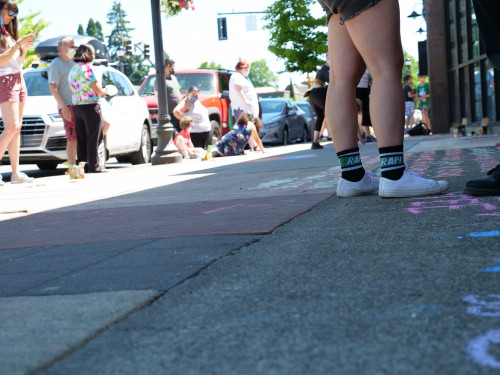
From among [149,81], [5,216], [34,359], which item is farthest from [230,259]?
[149,81]

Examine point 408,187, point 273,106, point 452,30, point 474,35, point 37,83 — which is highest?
point 452,30

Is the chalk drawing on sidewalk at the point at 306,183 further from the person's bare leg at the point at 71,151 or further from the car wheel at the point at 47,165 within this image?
the car wheel at the point at 47,165

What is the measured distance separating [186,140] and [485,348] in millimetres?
12555

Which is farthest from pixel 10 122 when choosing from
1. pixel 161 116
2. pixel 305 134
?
pixel 305 134

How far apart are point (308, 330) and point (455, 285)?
52 centimetres

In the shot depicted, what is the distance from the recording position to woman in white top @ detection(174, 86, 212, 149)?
46.9 ft

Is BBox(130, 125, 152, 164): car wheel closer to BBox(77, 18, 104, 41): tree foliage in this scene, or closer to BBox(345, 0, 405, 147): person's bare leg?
BBox(345, 0, 405, 147): person's bare leg

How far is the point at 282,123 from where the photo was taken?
21.5 metres

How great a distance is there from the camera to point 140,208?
4898 mm

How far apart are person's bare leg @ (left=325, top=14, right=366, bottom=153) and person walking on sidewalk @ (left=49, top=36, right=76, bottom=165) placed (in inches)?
259

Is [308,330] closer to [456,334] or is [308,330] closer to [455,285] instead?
[456,334]

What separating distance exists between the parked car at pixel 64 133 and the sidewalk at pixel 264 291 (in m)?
6.78

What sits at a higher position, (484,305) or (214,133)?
(214,133)

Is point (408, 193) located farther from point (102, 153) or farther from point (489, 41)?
point (102, 153)
